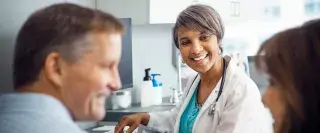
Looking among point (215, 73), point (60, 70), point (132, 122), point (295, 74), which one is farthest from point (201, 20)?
point (60, 70)

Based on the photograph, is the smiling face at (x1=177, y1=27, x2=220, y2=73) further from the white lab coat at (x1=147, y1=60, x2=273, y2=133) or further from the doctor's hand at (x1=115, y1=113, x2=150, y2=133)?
the doctor's hand at (x1=115, y1=113, x2=150, y2=133)

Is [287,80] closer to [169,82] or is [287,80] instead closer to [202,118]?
[202,118]

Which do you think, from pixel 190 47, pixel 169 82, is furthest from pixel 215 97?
pixel 169 82

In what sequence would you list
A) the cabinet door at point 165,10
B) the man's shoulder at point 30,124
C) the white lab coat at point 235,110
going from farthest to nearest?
the cabinet door at point 165,10 < the white lab coat at point 235,110 < the man's shoulder at point 30,124

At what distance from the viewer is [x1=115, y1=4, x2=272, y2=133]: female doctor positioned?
1.55 meters

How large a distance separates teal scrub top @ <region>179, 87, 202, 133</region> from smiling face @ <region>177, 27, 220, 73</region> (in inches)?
6.0

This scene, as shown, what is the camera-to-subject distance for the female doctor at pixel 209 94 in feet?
Answer: 5.10

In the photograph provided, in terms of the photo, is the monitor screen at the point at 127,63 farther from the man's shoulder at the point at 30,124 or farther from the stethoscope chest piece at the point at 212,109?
the man's shoulder at the point at 30,124

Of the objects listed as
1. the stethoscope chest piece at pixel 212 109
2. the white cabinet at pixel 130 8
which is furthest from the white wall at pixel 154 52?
the stethoscope chest piece at pixel 212 109

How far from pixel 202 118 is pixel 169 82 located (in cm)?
95

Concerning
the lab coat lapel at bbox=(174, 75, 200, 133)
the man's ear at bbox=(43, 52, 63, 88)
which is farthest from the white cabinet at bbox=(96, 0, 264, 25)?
the man's ear at bbox=(43, 52, 63, 88)

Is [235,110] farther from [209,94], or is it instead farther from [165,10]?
[165,10]

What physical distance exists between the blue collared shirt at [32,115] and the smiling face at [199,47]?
3.21ft

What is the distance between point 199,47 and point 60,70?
98cm
